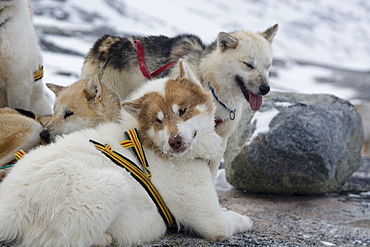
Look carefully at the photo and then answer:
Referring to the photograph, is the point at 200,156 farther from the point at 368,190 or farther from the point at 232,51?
the point at 368,190

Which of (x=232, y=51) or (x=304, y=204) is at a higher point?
(x=232, y=51)

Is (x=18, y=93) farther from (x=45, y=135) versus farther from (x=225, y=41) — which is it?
(x=225, y=41)

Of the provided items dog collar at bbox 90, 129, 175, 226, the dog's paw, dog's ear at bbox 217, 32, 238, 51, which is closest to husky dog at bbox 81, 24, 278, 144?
dog's ear at bbox 217, 32, 238, 51

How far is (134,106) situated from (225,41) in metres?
1.96

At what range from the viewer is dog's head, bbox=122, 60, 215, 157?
3.93 m

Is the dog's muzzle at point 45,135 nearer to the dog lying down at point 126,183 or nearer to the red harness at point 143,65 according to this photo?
the dog lying down at point 126,183

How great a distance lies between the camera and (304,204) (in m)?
7.57

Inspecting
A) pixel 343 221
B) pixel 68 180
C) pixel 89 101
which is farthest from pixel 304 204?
pixel 68 180

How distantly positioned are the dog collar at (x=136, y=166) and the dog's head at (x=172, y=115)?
157 mm

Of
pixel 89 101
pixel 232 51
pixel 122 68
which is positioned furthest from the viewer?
pixel 122 68

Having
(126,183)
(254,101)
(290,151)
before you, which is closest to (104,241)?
(126,183)

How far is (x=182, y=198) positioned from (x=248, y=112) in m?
4.89

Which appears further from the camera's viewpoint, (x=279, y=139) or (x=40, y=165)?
(x=279, y=139)

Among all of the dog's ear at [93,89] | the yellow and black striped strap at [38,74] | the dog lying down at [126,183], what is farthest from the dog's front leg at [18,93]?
the dog lying down at [126,183]
